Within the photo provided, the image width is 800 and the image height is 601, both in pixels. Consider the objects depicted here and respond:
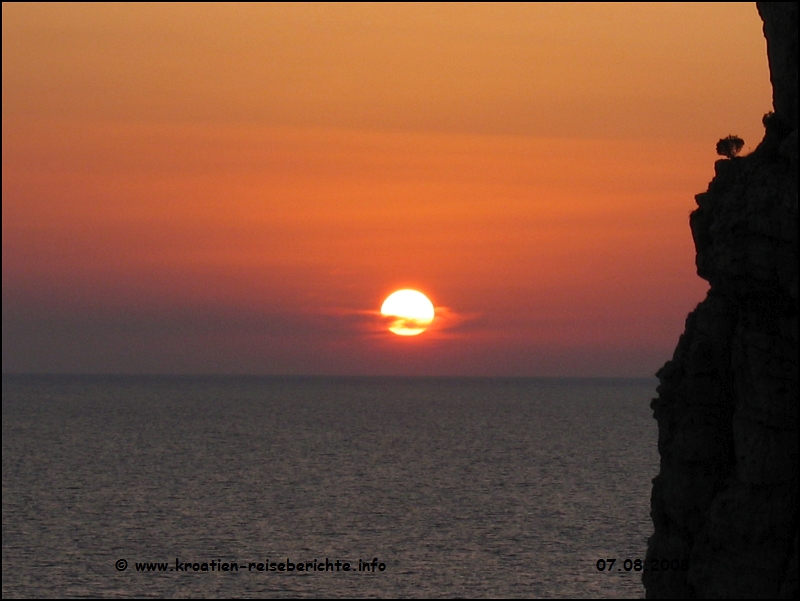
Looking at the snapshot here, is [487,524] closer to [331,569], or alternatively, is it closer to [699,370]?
[331,569]

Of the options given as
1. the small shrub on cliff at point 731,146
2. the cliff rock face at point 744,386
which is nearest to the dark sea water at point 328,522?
the cliff rock face at point 744,386

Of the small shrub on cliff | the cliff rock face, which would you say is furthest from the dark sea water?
the small shrub on cliff

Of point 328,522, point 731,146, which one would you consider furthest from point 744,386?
point 328,522

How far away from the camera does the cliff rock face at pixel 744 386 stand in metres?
31.9

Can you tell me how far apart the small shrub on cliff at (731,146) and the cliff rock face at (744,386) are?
125cm

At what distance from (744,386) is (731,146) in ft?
28.6

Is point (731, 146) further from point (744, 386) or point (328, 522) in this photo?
point (328, 522)

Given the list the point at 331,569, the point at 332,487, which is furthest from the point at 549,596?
the point at 332,487

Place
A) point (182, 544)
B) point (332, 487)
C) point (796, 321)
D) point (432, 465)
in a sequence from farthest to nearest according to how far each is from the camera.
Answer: point (432, 465) < point (332, 487) < point (182, 544) < point (796, 321)

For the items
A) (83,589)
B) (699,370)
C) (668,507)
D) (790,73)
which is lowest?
(83,589)

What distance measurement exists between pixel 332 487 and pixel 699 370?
88813 millimetres

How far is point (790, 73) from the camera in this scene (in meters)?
33.2

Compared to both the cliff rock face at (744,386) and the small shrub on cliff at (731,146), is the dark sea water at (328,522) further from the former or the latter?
the small shrub on cliff at (731,146)

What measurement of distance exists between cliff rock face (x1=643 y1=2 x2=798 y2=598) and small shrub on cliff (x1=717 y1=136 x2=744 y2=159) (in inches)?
49.0
